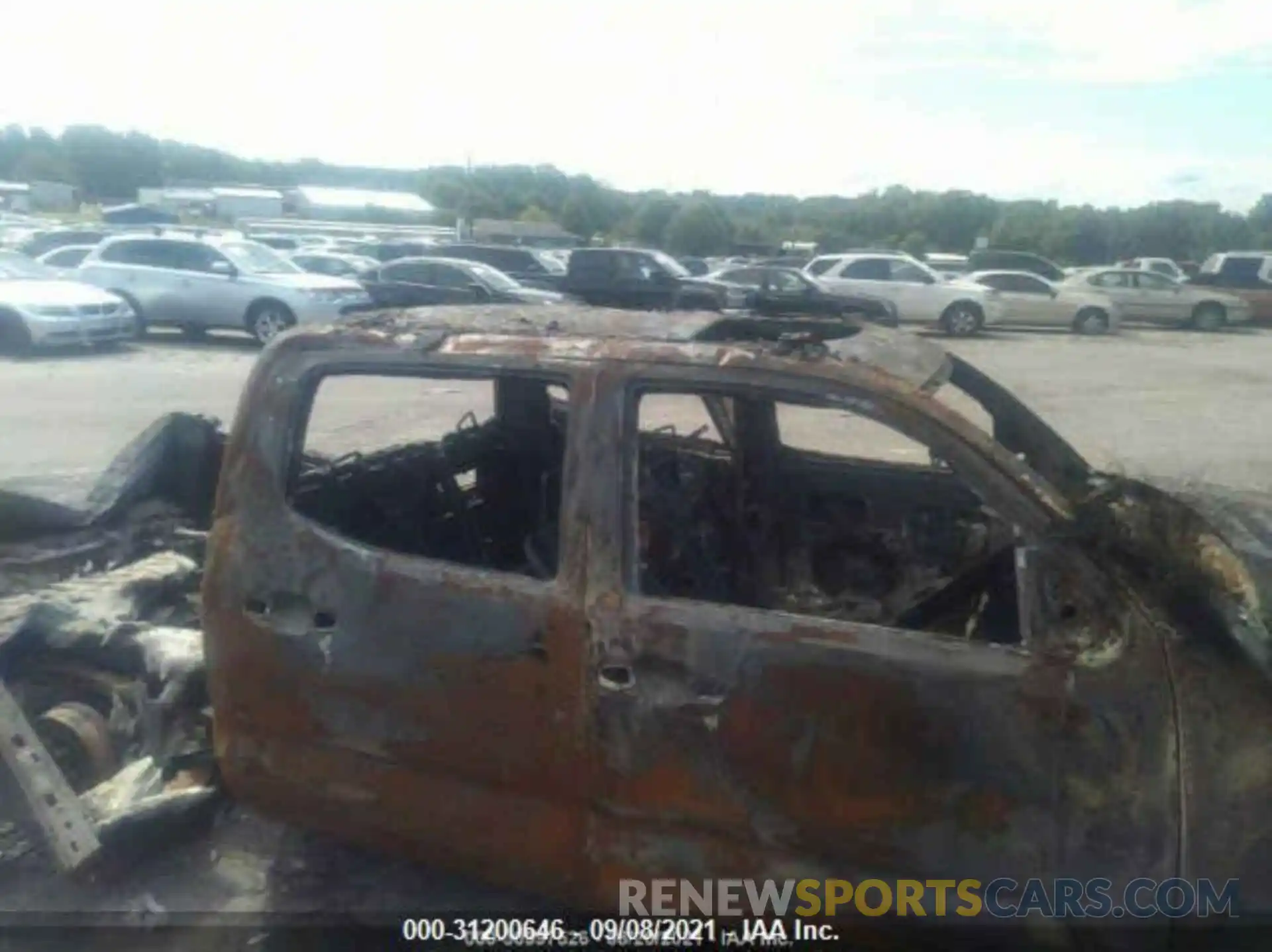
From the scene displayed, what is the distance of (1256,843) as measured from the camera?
7.62ft

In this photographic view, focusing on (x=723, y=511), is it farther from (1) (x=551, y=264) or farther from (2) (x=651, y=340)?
(1) (x=551, y=264)

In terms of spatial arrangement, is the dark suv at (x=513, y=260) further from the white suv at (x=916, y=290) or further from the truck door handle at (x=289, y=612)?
the truck door handle at (x=289, y=612)

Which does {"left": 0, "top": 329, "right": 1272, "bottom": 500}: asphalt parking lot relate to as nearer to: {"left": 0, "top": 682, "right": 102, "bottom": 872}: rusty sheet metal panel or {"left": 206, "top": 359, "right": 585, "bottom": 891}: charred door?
{"left": 0, "top": 682, "right": 102, "bottom": 872}: rusty sheet metal panel

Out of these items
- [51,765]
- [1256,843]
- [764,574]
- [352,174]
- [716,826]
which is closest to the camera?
[1256,843]

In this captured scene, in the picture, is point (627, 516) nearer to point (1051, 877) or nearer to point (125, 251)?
point (1051, 877)

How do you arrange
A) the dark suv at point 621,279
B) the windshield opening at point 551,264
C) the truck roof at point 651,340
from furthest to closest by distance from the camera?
the windshield opening at point 551,264 → the dark suv at point 621,279 → the truck roof at point 651,340

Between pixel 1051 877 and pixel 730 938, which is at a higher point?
pixel 1051 877

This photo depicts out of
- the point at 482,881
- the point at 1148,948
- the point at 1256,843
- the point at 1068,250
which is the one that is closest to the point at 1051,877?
the point at 1148,948

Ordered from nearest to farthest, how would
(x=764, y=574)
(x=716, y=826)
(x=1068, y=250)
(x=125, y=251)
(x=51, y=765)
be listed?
(x=716, y=826) → (x=51, y=765) → (x=764, y=574) → (x=125, y=251) → (x=1068, y=250)

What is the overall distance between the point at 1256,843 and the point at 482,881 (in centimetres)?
184

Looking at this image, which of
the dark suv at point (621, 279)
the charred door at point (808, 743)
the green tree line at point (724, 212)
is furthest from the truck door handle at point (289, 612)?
the green tree line at point (724, 212)

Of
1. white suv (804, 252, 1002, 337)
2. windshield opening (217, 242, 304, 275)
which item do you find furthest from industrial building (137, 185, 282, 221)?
white suv (804, 252, 1002, 337)

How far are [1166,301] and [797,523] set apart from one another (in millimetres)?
30474

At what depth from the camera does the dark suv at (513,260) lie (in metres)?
25.7
